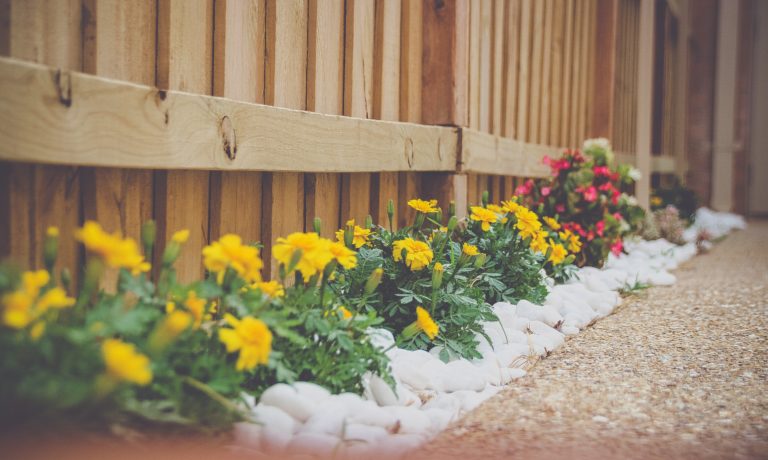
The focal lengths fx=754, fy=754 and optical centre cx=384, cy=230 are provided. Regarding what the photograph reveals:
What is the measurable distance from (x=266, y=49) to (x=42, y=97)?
0.86 meters

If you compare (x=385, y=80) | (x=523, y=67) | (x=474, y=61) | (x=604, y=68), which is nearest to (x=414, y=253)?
(x=385, y=80)

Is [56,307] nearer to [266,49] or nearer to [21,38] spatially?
[21,38]

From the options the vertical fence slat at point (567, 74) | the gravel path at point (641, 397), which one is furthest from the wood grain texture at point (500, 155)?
the gravel path at point (641, 397)

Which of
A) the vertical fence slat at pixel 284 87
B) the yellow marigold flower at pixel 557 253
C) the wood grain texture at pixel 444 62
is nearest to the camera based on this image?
the vertical fence slat at pixel 284 87

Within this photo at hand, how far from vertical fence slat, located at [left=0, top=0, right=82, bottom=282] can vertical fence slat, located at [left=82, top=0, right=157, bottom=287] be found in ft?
0.09

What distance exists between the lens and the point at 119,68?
1667mm

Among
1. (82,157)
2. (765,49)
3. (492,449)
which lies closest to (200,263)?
(82,157)

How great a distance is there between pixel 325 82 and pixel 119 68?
862 mm

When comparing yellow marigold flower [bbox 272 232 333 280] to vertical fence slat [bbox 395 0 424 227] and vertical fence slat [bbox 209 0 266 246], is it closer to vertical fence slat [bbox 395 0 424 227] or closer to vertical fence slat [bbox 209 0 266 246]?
vertical fence slat [bbox 209 0 266 246]

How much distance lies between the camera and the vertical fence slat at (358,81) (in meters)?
2.55

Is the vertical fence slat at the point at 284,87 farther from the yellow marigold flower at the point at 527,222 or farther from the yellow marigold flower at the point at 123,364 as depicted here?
the yellow marigold flower at the point at 123,364

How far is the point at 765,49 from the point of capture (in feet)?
39.0

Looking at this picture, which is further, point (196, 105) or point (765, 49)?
point (765, 49)

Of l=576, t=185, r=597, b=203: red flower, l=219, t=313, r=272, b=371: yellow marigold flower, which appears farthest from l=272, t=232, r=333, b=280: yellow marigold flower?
l=576, t=185, r=597, b=203: red flower
